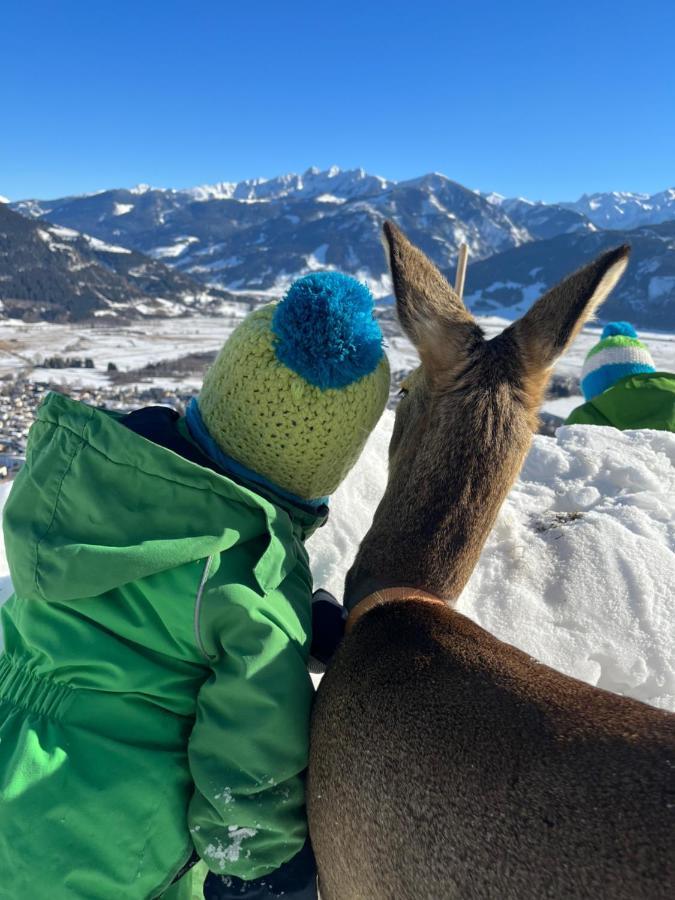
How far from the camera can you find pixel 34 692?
1.91m

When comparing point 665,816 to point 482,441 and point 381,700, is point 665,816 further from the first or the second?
point 482,441

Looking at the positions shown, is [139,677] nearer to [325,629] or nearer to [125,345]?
[325,629]

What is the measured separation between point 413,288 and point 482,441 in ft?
2.32

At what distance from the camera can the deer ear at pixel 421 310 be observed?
2.56 metres

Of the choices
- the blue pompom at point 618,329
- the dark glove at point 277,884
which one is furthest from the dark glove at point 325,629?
the blue pompom at point 618,329

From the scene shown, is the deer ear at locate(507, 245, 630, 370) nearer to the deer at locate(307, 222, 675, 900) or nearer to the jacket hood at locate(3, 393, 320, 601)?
the deer at locate(307, 222, 675, 900)

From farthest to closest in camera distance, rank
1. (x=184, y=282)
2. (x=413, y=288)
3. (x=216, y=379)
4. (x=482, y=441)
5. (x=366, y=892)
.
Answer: (x=184, y=282) → (x=413, y=288) → (x=482, y=441) → (x=216, y=379) → (x=366, y=892)

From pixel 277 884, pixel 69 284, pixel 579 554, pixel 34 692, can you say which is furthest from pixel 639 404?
pixel 69 284

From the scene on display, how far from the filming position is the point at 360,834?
178cm

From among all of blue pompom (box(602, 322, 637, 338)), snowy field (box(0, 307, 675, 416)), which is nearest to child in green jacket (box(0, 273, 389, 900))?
blue pompom (box(602, 322, 637, 338))

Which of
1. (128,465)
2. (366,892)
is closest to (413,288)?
(128,465)

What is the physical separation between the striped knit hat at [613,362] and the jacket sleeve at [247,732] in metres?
7.13

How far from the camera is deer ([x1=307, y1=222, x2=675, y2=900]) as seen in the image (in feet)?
4.71

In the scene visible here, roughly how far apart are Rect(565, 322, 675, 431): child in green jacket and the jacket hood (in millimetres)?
5721
